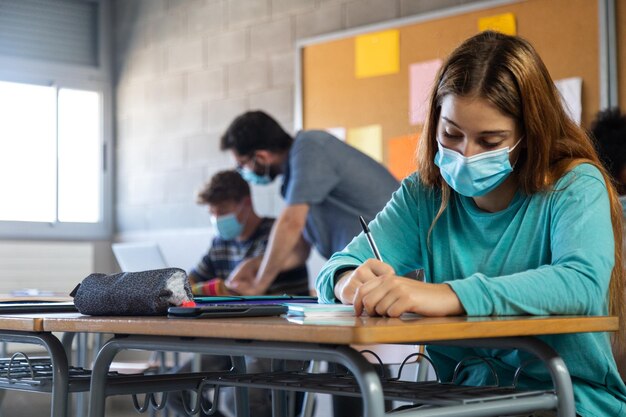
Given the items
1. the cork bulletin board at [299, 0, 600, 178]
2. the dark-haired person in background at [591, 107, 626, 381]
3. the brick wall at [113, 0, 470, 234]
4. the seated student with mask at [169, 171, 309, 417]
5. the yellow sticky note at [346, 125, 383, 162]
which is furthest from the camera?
the brick wall at [113, 0, 470, 234]

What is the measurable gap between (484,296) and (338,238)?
2.18m

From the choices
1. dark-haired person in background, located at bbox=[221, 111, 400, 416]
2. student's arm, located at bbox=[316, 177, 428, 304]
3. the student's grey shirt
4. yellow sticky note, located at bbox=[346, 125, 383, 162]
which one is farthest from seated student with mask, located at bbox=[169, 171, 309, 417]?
student's arm, located at bbox=[316, 177, 428, 304]

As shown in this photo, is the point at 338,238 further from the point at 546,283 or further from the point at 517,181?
the point at 546,283

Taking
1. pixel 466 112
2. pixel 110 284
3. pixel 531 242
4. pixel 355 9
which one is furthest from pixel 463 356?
pixel 355 9

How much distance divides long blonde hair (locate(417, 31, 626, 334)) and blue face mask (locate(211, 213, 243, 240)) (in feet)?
7.95

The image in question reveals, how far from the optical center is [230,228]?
3895 mm

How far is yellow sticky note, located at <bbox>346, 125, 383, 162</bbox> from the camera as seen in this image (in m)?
4.43

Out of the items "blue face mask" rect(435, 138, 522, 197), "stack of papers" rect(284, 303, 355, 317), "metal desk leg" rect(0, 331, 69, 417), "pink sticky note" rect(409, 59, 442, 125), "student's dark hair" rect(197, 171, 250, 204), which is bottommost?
"metal desk leg" rect(0, 331, 69, 417)

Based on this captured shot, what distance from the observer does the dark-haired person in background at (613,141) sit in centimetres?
273

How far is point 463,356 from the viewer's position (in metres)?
1.47

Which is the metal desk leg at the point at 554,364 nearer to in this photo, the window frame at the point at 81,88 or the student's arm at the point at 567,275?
the student's arm at the point at 567,275

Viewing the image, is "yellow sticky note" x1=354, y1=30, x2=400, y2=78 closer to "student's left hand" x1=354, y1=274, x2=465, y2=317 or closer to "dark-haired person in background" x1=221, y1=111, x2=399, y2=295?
"dark-haired person in background" x1=221, y1=111, x2=399, y2=295

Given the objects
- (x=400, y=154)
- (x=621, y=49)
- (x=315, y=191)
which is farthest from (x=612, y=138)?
(x=400, y=154)

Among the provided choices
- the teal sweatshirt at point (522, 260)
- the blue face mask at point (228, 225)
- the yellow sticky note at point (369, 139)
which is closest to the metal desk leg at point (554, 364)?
the teal sweatshirt at point (522, 260)
